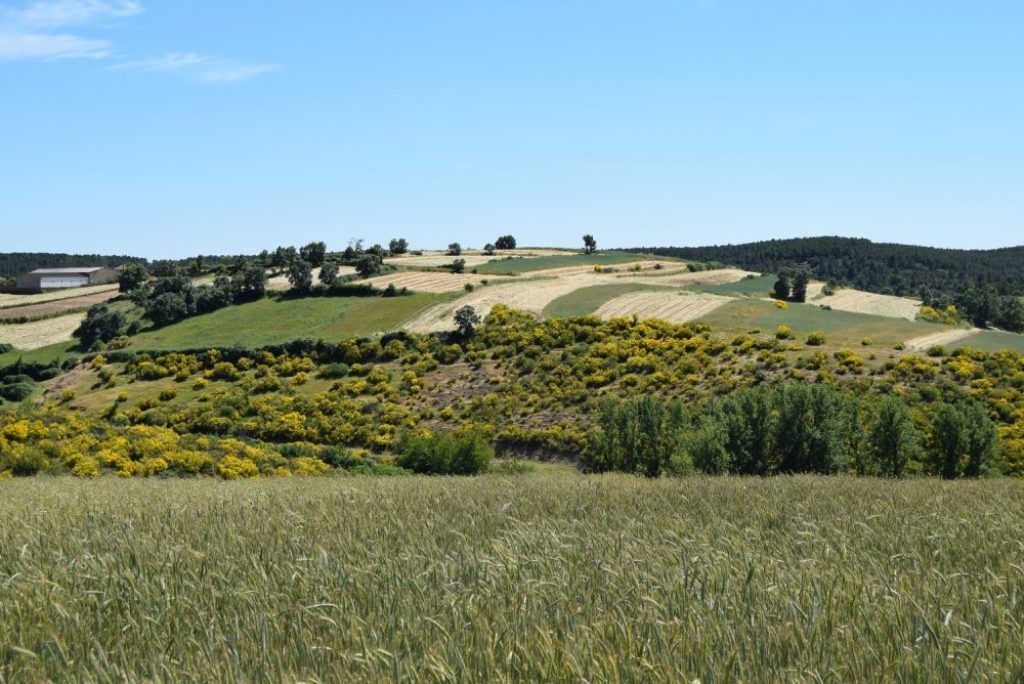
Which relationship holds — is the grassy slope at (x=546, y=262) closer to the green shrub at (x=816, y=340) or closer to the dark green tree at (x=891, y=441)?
the green shrub at (x=816, y=340)

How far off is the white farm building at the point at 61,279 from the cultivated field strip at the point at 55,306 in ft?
84.7

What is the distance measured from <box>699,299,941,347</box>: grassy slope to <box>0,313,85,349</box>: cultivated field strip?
65.4 m

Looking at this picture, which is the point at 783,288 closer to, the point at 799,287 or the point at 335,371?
the point at 799,287

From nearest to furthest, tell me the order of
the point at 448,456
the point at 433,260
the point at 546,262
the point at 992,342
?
the point at 448,456 < the point at 992,342 < the point at 546,262 < the point at 433,260


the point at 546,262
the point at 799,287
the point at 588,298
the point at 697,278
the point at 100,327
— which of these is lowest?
the point at 100,327

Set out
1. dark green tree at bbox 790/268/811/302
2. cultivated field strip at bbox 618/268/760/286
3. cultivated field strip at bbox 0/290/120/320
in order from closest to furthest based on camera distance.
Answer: dark green tree at bbox 790/268/811/302 → cultivated field strip at bbox 0/290/120/320 → cultivated field strip at bbox 618/268/760/286

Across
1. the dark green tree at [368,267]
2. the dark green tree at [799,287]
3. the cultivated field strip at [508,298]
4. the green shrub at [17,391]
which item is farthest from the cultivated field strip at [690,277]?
the green shrub at [17,391]

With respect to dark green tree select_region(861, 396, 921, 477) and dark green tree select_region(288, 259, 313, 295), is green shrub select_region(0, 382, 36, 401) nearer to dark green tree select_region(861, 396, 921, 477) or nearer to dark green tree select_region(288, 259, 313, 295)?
dark green tree select_region(288, 259, 313, 295)

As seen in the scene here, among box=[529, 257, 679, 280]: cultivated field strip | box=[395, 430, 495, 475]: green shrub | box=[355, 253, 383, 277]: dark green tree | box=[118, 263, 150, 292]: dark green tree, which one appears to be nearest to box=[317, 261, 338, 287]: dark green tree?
box=[355, 253, 383, 277]: dark green tree

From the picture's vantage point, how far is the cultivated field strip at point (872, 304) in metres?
90.9

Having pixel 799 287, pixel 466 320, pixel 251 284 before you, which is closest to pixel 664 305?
pixel 466 320

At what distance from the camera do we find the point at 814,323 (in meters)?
77.0

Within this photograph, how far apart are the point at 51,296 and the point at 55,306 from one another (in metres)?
14.7

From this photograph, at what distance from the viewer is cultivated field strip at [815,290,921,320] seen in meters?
90.9
